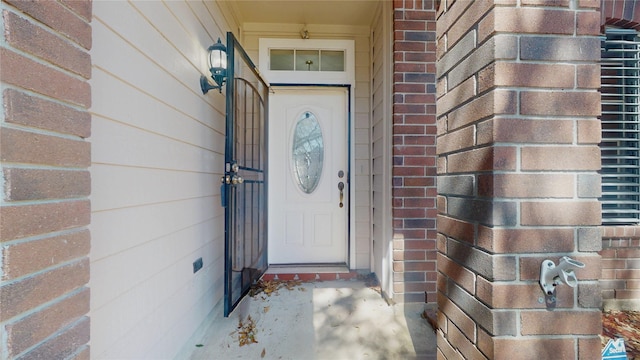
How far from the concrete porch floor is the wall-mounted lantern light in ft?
5.61

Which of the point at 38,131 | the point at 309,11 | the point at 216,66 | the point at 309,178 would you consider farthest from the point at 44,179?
the point at 309,11

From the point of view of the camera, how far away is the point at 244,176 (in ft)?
7.45

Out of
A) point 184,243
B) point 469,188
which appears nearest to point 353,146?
point 184,243

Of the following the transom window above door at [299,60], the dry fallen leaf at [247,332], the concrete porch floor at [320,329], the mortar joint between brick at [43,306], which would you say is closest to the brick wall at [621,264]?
the concrete porch floor at [320,329]

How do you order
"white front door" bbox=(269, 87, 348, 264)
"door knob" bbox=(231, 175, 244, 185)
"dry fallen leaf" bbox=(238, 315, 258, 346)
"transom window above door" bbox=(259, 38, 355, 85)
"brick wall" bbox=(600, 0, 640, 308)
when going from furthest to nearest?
"white front door" bbox=(269, 87, 348, 264), "transom window above door" bbox=(259, 38, 355, 85), "brick wall" bbox=(600, 0, 640, 308), "door knob" bbox=(231, 175, 244, 185), "dry fallen leaf" bbox=(238, 315, 258, 346)

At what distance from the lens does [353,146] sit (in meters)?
3.07

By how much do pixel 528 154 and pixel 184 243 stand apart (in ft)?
5.75

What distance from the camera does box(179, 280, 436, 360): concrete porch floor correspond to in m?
1.77

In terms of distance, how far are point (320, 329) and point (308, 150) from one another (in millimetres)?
1810

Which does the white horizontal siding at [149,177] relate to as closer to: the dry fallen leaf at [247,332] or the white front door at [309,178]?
the dry fallen leaf at [247,332]

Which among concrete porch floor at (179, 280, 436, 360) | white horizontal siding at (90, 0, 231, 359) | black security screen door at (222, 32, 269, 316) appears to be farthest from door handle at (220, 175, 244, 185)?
concrete porch floor at (179, 280, 436, 360)

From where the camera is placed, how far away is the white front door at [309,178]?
313cm

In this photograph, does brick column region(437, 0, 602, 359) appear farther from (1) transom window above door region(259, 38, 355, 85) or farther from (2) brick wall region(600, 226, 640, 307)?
(1) transom window above door region(259, 38, 355, 85)

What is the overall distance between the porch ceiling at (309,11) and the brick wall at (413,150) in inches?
23.5
